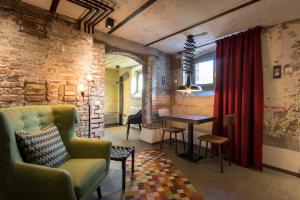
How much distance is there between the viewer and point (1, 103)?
2.21 meters

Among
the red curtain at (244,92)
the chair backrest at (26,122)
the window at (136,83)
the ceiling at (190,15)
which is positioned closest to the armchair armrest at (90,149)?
the chair backrest at (26,122)

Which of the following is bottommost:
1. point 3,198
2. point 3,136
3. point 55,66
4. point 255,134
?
point 3,198

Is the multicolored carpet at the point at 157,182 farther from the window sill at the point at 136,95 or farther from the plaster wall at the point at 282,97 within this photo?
the window sill at the point at 136,95

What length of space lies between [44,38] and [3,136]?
1.78m

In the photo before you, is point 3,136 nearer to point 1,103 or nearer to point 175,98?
point 1,103

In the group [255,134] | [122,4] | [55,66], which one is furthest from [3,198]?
[255,134]

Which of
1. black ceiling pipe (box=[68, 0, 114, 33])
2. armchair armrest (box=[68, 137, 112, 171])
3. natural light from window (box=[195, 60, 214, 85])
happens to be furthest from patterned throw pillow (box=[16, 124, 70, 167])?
natural light from window (box=[195, 60, 214, 85])

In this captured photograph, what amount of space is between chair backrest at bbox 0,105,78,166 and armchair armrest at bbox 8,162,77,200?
126 mm

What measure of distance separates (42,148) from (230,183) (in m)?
2.31

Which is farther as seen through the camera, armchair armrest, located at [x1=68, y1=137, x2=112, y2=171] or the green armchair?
armchair armrest, located at [x1=68, y1=137, x2=112, y2=171]

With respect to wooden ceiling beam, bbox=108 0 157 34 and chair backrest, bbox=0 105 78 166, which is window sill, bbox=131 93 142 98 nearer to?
wooden ceiling beam, bbox=108 0 157 34

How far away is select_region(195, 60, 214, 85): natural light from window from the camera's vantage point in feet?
13.3

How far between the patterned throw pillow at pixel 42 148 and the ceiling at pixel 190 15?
1.88 m

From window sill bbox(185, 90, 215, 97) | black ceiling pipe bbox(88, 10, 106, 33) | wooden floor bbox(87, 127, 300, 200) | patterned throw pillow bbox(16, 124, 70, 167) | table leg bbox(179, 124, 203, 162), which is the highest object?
black ceiling pipe bbox(88, 10, 106, 33)
